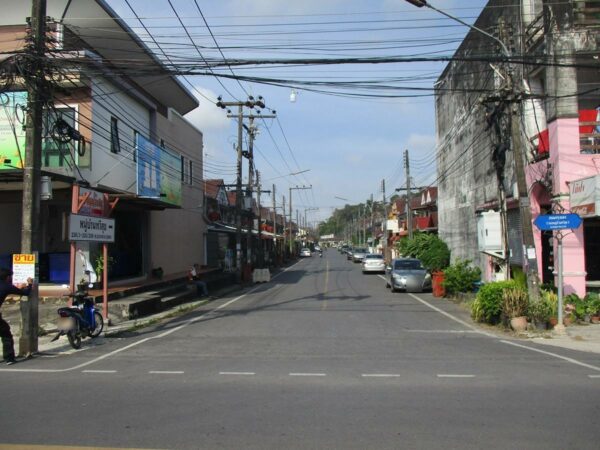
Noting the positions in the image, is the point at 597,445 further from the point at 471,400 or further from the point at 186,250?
the point at 186,250

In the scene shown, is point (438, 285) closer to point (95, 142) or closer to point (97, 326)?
point (95, 142)

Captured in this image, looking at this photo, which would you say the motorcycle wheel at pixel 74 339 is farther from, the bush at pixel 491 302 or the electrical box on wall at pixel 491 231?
the electrical box on wall at pixel 491 231

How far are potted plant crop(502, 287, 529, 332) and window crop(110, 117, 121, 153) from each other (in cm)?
1467

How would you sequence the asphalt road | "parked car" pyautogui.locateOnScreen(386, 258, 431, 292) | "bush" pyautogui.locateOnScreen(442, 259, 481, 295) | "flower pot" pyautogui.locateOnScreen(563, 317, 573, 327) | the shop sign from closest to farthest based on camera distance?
the asphalt road < the shop sign < "flower pot" pyautogui.locateOnScreen(563, 317, 573, 327) < "bush" pyautogui.locateOnScreen(442, 259, 481, 295) < "parked car" pyautogui.locateOnScreen(386, 258, 431, 292)

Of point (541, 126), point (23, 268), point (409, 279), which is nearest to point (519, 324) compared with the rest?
point (541, 126)

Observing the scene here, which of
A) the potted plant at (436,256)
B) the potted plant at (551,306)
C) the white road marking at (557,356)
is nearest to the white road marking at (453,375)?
the white road marking at (557,356)

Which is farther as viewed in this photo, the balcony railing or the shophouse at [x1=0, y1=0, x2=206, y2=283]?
the balcony railing

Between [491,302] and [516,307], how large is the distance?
0.83 meters

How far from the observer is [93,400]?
23.9ft

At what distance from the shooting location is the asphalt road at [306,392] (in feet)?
18.6

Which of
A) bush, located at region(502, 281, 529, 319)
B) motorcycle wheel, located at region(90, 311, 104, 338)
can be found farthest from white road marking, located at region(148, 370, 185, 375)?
bush, located at region(502, 281, 529, 319)

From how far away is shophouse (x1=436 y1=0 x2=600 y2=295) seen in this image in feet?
53.3

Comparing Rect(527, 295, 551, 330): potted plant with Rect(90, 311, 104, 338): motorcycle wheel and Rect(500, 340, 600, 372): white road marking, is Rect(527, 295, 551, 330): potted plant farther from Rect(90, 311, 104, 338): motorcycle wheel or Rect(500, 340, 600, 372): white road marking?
Rect(90, 311, 104, 338): motorcycle wheel

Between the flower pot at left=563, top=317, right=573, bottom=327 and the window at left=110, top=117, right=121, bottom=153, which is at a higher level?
the window at left=110, top=117, right=121, bottom=153
